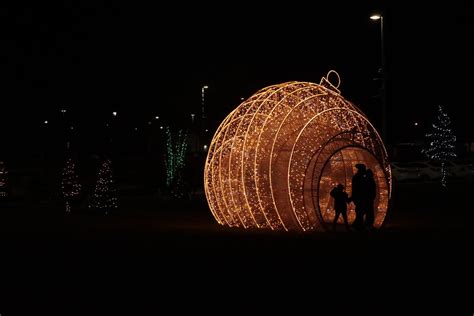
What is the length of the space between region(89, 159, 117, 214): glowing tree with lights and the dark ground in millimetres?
8738

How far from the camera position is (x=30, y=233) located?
21.0m

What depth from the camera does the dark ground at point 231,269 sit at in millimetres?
10102

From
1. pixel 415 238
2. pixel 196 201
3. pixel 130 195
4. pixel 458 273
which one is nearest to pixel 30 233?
pixel 415 238

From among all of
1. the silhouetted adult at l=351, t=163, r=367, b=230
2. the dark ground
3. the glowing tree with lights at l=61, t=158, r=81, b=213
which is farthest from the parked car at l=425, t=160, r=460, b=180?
the silhouetted adult at l=351, t=163, r=367, b=230

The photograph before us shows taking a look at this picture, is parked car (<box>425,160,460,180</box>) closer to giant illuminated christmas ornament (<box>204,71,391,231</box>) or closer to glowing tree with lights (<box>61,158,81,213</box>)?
glowing tree with lights (<box>61,158,81,213</box>)

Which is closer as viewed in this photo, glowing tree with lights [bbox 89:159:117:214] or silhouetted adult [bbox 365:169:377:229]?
silhouetted adult [bbox 365:169:377:229]

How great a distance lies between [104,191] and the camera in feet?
103

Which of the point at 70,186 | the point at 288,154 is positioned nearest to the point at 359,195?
the point at 288,154

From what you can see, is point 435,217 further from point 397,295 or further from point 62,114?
point 62,114

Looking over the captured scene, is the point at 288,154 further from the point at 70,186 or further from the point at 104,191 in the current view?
the point at 70,186

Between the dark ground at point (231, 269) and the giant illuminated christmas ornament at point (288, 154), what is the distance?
88cm

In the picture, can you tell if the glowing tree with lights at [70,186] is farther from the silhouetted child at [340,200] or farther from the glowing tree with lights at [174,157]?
the silhouetted child at [340,200]

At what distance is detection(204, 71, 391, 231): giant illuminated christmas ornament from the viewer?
63.7 feet

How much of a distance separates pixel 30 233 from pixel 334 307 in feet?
42.7
